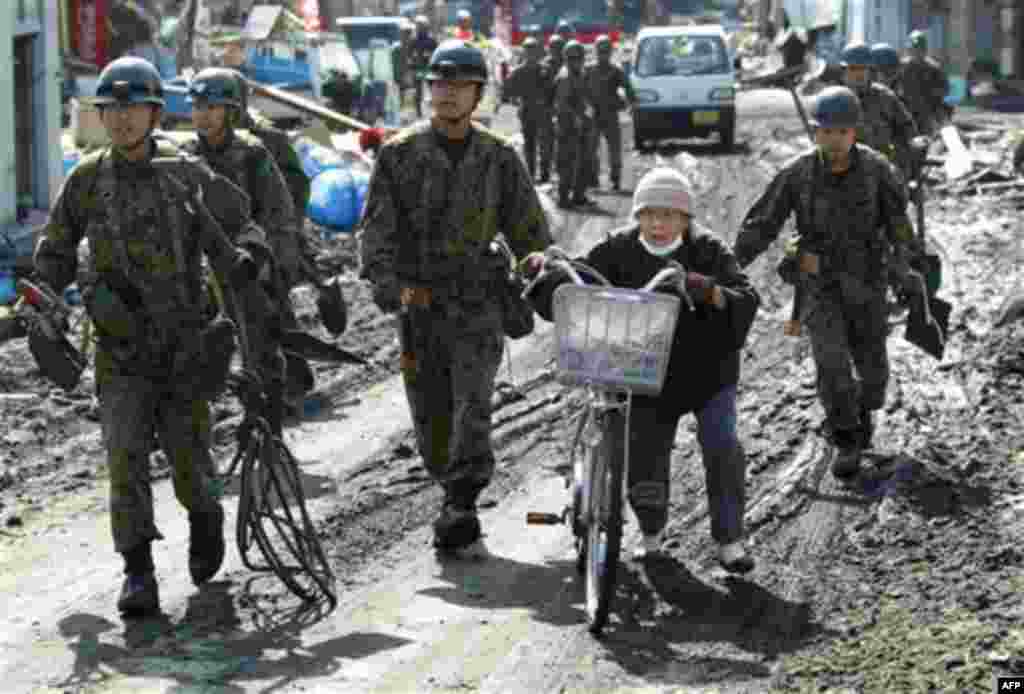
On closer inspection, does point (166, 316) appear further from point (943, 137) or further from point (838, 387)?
point (943, 137)

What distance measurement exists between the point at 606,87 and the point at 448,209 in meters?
19.4

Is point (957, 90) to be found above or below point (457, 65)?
below

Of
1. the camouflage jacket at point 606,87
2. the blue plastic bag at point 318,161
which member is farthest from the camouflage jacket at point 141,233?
the camouflage jacket at point 606,87

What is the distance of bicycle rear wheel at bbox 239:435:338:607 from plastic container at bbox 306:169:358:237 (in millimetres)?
13912

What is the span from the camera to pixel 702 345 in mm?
9062

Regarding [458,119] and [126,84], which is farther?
[458,119]

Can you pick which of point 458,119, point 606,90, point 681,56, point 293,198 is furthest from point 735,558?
point 681,56

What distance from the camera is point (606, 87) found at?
29.0m

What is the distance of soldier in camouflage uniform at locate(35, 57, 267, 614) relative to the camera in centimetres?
882

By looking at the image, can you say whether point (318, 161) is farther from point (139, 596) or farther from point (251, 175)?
point (139, 596)

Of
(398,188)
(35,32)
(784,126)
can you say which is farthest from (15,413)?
(784,126)

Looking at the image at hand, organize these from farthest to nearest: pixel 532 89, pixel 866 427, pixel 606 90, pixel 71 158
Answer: pixel 532 89, pixel 606 90, pixel 71 158, pixel 866 427

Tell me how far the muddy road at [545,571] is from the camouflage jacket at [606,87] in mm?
14123

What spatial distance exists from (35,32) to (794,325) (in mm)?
13065
